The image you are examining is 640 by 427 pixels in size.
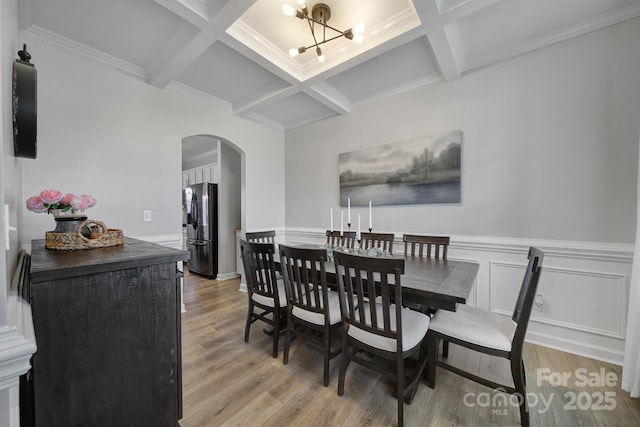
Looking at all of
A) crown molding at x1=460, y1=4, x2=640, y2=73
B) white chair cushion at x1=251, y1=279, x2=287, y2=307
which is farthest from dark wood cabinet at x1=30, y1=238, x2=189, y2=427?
crown molding at x1=460, y1=4, x2=640, y2=73

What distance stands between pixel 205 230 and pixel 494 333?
432 cm

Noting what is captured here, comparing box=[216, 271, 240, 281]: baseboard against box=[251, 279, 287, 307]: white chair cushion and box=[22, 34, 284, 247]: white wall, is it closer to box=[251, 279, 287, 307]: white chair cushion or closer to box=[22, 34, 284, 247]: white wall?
box=[22, 34, 284, 247]: white wall

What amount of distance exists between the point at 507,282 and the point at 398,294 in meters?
1.74

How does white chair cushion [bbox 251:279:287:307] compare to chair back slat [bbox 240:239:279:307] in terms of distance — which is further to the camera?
white chair cushion [bbox 251:279:287:307]

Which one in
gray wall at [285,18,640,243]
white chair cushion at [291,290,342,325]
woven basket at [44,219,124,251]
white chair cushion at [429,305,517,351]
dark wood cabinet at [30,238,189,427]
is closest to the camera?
dark wood cabinet at [30,238,189,427]

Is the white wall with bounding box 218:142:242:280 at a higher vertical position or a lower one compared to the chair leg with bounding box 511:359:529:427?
higher

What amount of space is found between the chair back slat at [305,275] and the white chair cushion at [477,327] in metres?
0.77

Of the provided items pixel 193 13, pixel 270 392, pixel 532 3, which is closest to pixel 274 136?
pixel 193 13

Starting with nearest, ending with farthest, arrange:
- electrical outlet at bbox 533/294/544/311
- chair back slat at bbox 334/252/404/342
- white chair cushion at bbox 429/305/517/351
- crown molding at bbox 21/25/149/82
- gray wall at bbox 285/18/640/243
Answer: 1. chair back slat at bbox 334/252/404/342
2. white chair cushion at bbox 429/305/517/351
3. gray wall at bbox 285/18/640/243
4. crown molding at bbox 21/25/149/82
5. electrical outlet at bbox 533/294/544/311

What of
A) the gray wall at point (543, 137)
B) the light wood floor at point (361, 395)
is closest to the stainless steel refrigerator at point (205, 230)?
the light wood floor at point (361, 395)

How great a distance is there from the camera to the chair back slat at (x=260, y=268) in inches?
76.8

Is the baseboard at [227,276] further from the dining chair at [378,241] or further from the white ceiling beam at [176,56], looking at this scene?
the white ceiling beam at [176,56]

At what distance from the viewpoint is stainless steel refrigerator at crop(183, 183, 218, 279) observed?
435 centimetres

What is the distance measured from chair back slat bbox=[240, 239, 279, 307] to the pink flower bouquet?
1.05 metres
